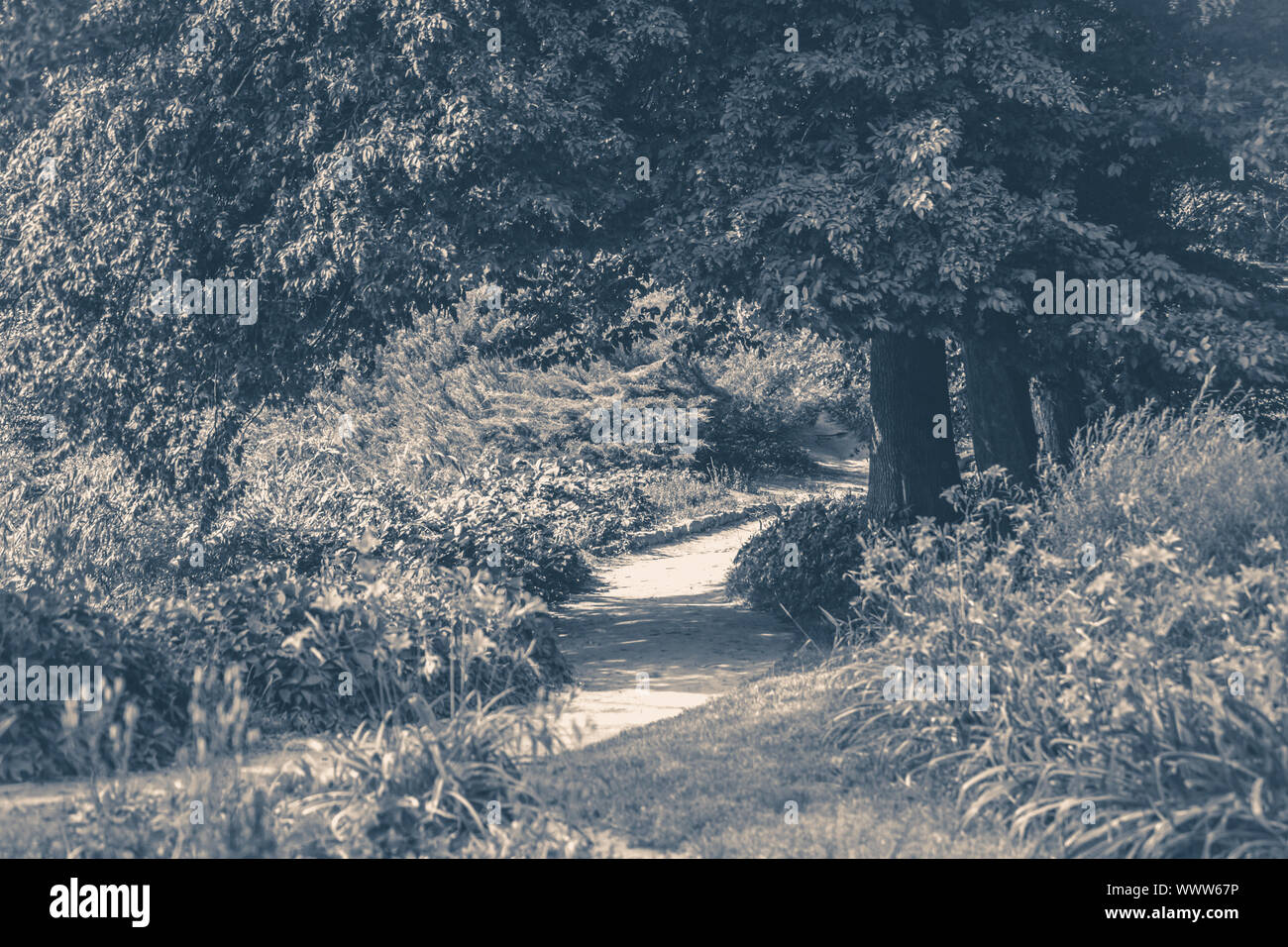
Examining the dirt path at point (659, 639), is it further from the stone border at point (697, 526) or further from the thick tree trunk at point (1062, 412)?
the thick tree trunk at point (1062, 412)

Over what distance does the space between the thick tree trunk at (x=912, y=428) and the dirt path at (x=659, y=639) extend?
1.65m

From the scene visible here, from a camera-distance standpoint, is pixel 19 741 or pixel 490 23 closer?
pixel 19 741

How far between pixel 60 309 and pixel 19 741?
17.0ft

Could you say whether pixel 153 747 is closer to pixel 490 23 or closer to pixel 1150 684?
pixel 1150 684

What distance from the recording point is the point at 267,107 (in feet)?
32.8

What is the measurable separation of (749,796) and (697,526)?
11.9 metres

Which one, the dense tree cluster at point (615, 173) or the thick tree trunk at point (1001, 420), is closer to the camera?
the dense tree cluster at point (615, 173)

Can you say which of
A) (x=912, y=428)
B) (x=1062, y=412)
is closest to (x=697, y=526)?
(x=1062, y=412)

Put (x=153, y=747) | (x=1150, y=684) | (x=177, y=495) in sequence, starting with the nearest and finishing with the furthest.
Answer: (x=1150, y=684), (x=153, y=747), (x=177, y=495)

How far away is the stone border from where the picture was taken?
16.8 metres

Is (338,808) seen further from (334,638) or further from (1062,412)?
(1062,412)

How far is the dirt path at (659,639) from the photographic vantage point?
27.9ft

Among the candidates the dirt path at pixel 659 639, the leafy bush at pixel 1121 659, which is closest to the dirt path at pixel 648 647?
the dirt path at pixel 659 639
